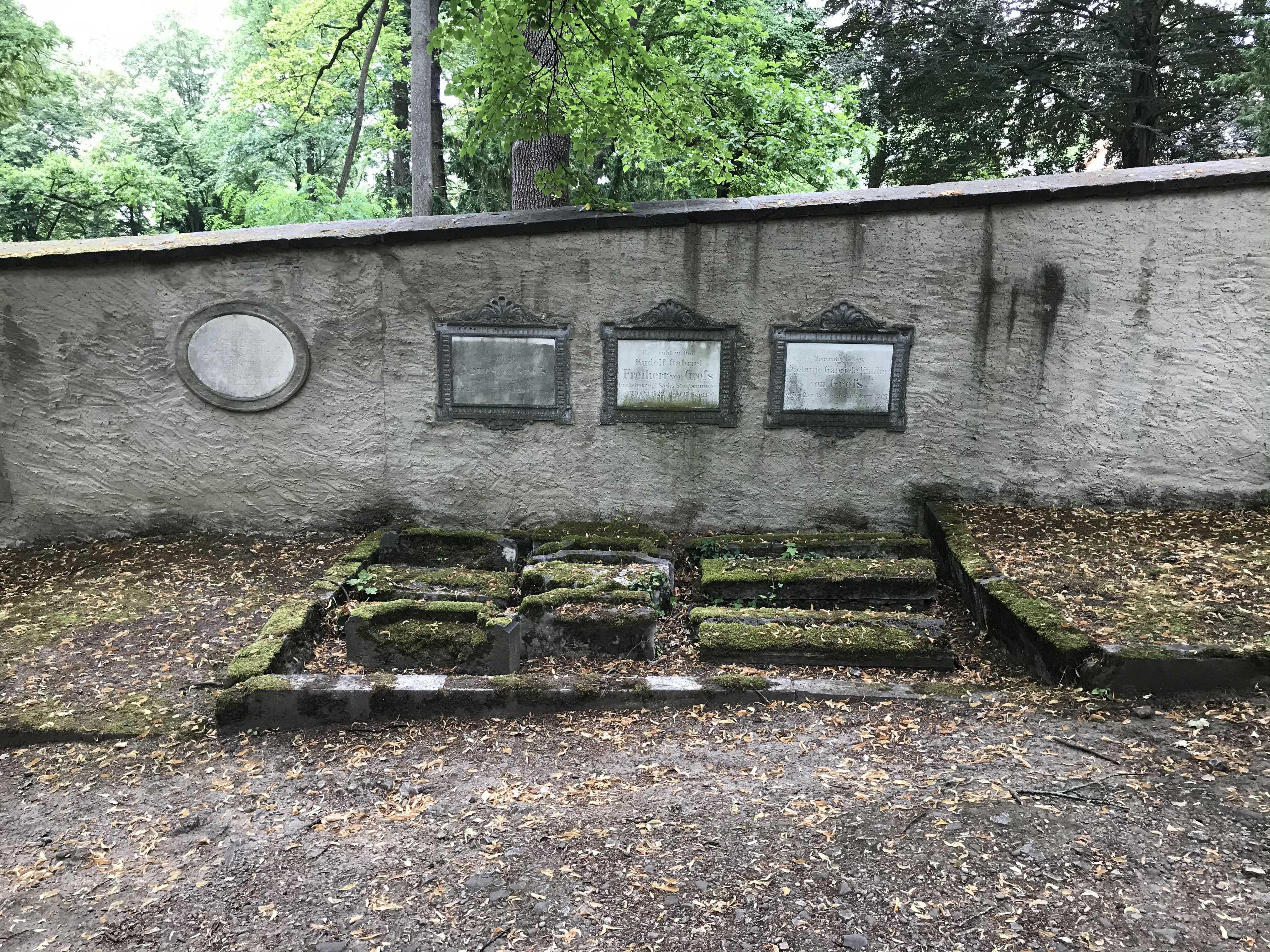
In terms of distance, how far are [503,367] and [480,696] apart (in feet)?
10.1

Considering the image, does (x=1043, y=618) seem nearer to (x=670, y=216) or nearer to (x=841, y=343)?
(x=841, y=343)

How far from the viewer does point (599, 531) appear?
627 centimetres

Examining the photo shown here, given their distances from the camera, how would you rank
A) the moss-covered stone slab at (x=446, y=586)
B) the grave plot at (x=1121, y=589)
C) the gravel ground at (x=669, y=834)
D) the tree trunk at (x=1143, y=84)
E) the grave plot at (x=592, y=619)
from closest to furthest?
the gravel ground at (x=669, y=834) < the grave plot at (x=1121, y=589) < the grave plot at (x=592, y=619) < the moss-covered stone slab at (x=446, y=586) < the tree trunk at (x=1143, y=84)

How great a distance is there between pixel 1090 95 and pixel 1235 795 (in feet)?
56.3

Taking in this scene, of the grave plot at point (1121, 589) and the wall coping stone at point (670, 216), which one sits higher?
the wall coping stone at point (670, 216)

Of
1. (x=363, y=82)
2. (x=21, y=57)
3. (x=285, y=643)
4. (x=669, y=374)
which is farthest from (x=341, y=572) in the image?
(x=21, y=57)

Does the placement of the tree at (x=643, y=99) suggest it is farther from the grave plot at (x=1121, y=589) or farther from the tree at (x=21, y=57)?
the tree at (x=21, y=57)

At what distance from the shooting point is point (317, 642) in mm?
4816

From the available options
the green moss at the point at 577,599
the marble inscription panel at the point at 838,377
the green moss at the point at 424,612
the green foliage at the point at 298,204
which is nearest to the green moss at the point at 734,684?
the green moss at the point at 577,599

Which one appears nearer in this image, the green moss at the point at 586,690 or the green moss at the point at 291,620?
the green moss at the point at 586,690

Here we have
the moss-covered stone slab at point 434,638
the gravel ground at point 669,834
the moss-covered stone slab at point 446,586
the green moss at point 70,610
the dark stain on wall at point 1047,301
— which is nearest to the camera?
the gravel ground at point 669,834

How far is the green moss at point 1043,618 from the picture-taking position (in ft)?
13.1

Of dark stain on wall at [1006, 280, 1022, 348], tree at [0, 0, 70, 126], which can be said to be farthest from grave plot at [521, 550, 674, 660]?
tree at [0, 0, 70, 126]

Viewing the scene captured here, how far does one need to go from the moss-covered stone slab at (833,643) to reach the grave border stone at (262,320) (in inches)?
153
